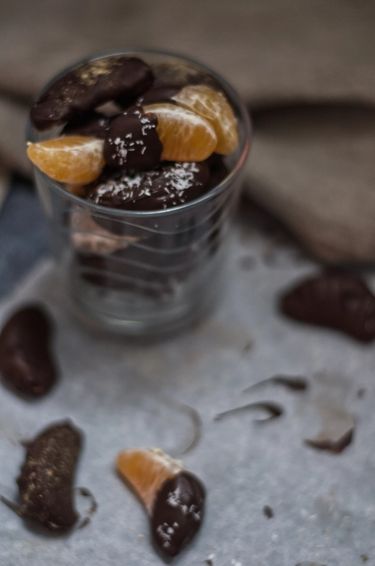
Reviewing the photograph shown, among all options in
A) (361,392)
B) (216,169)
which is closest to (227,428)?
(361,392)

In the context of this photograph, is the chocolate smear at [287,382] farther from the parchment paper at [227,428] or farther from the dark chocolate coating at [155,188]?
the dark chocolate coating at [155,188]

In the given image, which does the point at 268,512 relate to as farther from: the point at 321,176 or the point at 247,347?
the point at 321,176

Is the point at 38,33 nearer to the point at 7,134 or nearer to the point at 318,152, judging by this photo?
the point at 7,134

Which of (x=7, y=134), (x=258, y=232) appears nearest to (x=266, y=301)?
(x=258, y=232)

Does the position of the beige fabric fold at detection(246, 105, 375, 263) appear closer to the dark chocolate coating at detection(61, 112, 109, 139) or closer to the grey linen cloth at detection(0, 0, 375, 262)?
the grey linen cloth at detection(0, 0, 375, 262)

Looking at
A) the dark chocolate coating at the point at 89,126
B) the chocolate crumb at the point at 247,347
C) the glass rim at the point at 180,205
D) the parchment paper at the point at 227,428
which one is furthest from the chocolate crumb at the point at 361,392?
the dark chocolate coating at the point at 89,126

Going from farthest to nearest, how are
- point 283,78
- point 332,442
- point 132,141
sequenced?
point 283,78 < point 332,442 < point 132,141
